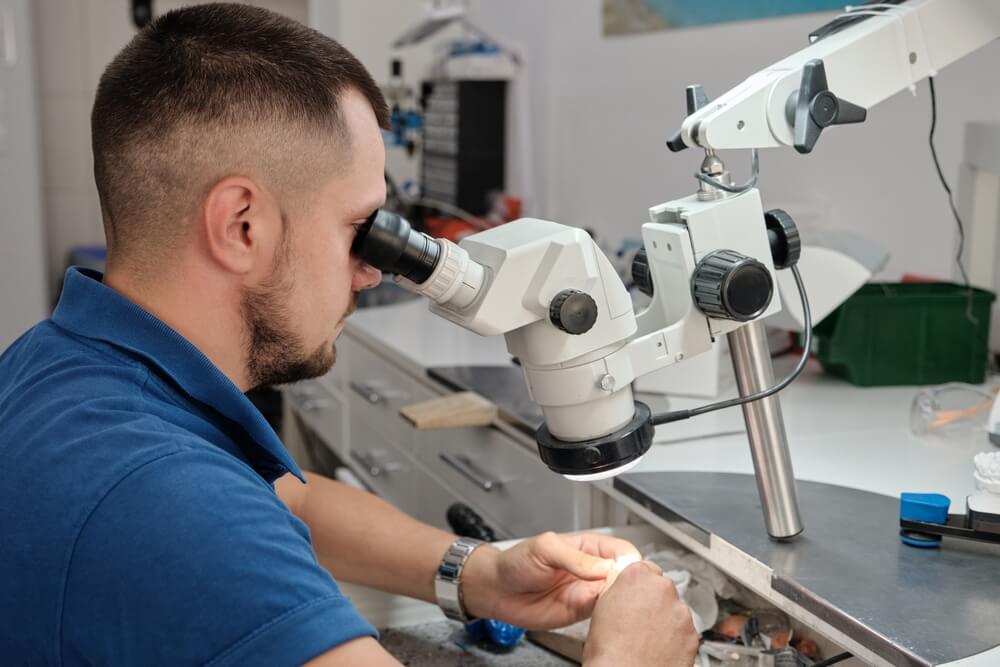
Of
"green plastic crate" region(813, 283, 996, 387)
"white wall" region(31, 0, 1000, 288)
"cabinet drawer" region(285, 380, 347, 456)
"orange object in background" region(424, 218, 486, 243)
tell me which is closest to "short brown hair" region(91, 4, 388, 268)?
"white wall" region(31, 0, 1000, 288)

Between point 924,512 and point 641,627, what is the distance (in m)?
0.35

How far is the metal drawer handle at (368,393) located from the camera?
2203 millimetres

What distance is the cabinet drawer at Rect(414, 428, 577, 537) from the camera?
5.03 feet

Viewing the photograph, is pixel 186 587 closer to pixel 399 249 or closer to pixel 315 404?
pixel 399 249

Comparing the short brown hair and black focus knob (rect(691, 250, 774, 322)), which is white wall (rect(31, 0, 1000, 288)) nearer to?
black focus knob (rect(691, 250, 774, 322))

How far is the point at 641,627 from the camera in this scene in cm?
95

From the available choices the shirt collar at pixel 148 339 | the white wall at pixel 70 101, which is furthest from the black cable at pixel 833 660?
the white wall at pixel 70 101

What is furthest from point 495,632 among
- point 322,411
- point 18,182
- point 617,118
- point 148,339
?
point 18,182

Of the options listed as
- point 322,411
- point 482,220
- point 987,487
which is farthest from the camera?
point 482,220

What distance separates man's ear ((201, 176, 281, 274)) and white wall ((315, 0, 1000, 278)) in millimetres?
1293

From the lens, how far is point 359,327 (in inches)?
92.2

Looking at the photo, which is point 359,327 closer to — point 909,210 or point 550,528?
point 550,528

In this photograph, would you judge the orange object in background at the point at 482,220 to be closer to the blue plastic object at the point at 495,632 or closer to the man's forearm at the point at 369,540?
the man's forearm at the point at 369,540

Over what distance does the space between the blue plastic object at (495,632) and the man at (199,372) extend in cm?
25
